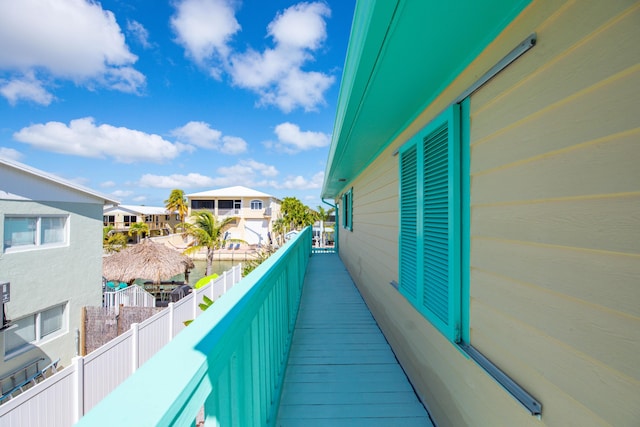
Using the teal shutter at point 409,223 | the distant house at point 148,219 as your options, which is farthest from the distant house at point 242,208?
the teal shutter at point 409,223

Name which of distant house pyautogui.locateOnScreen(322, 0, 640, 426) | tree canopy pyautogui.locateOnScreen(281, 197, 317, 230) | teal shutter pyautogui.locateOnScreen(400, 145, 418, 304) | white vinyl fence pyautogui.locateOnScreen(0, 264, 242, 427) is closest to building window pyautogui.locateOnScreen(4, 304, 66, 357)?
white vinyl fence pyautogui.locateOnScreen(0, 264, 242, 427)

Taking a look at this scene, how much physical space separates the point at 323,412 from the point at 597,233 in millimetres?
1888

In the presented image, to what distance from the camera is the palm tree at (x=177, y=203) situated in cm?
3291

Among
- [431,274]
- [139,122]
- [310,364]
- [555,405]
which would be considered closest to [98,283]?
[310,364]

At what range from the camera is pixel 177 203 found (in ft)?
109

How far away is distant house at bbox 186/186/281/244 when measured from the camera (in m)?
29.5

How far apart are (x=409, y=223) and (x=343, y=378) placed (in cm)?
142

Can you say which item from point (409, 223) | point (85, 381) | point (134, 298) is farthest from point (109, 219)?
point (409, 223)

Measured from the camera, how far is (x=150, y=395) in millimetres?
491

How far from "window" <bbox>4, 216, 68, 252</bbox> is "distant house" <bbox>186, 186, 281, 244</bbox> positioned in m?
21.0

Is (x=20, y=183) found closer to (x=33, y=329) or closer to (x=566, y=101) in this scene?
(x=33, y=329)

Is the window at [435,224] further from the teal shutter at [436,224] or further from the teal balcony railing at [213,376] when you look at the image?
the teal balcony railing at [213,376]

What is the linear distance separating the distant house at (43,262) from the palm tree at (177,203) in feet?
84.3

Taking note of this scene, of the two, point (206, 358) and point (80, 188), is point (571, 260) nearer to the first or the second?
point (206, 358)
